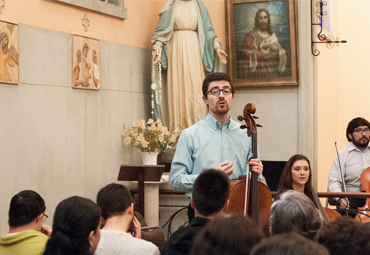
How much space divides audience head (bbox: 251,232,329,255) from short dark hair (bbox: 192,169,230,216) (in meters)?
1.18

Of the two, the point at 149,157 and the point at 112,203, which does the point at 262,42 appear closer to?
the point at 149,157

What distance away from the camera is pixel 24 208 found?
3182 millimetres

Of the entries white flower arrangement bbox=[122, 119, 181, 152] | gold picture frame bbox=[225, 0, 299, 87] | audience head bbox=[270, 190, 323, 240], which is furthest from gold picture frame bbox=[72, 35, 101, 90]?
audience head bbox=[270, 190, 323, 240]

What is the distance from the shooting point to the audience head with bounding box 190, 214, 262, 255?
1872 mm

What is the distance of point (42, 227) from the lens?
3500 mm

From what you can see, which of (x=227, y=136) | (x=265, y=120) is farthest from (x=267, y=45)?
(x=227, y=136)

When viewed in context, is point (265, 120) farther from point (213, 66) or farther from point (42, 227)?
point (42, 227)

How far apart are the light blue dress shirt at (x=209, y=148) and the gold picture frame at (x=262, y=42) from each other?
406 centimetres

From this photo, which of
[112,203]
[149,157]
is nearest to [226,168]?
[112,203]

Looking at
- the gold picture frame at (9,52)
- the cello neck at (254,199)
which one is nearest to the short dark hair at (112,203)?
the cello neck at (254,199)

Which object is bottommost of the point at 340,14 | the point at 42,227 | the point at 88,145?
the point at 42,227

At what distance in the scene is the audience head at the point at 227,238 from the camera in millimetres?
1872

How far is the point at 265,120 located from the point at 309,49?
121 cm

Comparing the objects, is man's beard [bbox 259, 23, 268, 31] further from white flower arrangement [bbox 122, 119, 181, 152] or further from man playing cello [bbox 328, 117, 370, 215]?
white flower arrangement [bbox 122, 119, 181, 152]
